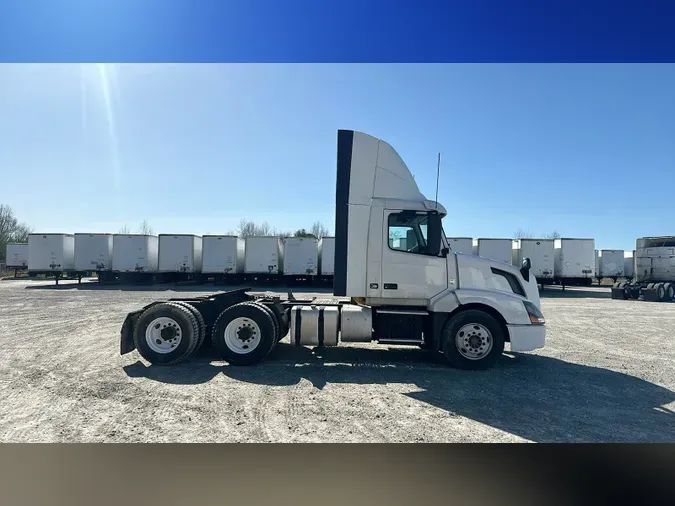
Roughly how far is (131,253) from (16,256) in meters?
15.6

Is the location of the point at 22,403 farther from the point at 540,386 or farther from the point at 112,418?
the point at 540,386

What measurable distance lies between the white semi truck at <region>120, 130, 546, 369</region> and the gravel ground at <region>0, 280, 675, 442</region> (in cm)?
50

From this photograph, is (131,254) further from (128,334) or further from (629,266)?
(629,266)

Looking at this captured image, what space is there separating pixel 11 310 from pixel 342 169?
49.3 feet

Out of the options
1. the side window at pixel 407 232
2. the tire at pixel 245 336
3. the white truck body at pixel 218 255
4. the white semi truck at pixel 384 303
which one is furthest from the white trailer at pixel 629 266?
the tire at pixel 245 336

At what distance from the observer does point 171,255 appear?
28.9 meters

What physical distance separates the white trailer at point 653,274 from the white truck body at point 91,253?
3597cm

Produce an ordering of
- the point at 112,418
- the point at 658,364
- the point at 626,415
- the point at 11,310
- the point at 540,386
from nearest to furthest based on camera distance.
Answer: the point at 112,418 < the point at 626,415 < the point at 540,386 < the point at 658,364 < the point at 11,310

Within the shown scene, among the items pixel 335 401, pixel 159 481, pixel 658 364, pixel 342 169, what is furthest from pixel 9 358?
pixel 658 364

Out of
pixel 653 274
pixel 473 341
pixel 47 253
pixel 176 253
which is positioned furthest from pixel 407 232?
pixel 47 253

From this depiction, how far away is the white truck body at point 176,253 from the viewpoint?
94.6ft

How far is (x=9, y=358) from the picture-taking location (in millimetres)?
7621

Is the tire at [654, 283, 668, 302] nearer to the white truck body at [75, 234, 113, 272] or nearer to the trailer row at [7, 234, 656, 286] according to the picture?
the trailer row at [7, 234, 656, 286]

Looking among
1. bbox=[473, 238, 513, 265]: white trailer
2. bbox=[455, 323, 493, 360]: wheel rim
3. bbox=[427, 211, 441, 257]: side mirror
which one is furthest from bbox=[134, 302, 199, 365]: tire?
bbox=[473, 238, 513, 265]: white trailer
